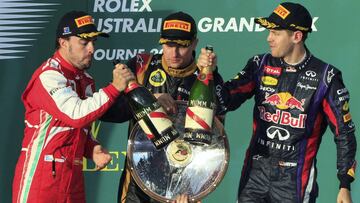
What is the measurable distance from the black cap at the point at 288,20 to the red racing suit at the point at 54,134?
1161mm

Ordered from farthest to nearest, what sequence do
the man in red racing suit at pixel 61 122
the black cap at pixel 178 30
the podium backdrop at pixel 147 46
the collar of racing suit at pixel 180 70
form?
the podium backdrop at pixel 147 46 → the collar of racing suit at pixel 180 70 → the black cap at pixel 178 30 → the man in red racing suit at pixel 61 122

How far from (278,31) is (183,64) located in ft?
2.08

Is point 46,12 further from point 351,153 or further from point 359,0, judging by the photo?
point 351,153

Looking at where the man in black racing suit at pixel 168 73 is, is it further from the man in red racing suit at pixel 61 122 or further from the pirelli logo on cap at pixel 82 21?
the pirelli logo on cap at pixel 82 21

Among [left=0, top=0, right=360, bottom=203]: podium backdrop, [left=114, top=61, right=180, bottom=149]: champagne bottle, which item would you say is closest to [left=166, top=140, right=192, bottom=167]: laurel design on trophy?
[left=114, top=61, right=180, bottom=149]: champagne bottle

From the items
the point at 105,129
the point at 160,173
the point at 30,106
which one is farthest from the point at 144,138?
the point at 105,129

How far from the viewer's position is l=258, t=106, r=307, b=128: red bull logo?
625cm

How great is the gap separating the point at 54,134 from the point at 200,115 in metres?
0.87

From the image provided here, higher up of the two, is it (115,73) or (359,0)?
(359,0)

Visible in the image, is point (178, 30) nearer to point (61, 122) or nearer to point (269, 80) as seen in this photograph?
point (269, 80)

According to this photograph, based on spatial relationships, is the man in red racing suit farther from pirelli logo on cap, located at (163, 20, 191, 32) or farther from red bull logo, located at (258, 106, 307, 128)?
red bull logo, located at (258, 106, 307, 128)

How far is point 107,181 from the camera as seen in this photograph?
8.09 m

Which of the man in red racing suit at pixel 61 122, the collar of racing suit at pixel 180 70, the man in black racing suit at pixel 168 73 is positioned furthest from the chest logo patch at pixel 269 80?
the man in red racing suit at pixel 61 122

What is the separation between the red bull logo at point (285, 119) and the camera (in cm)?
625
